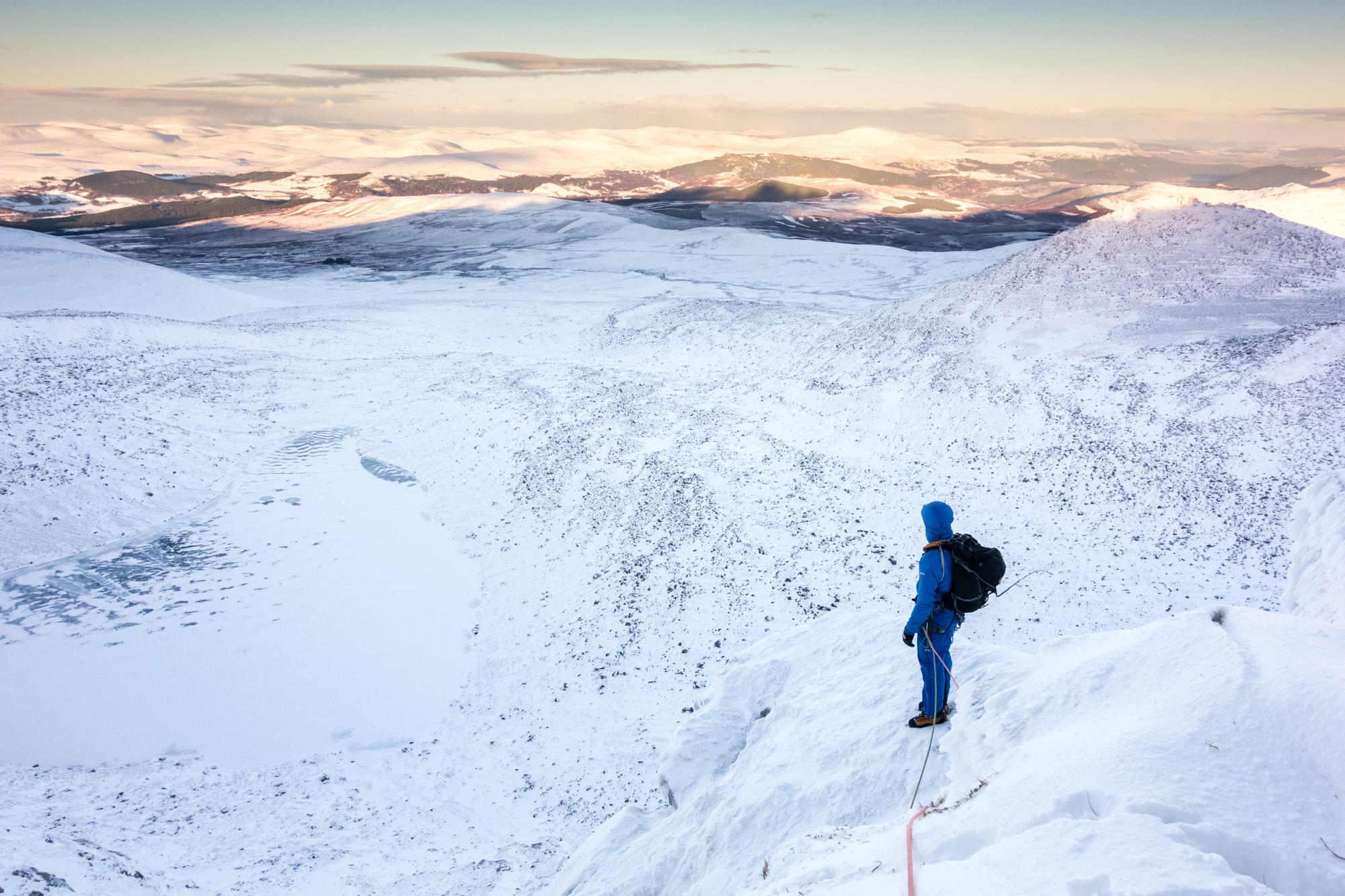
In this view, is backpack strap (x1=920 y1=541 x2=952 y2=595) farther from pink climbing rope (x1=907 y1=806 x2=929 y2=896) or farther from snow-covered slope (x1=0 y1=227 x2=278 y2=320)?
snow-covered slope (x1=0 y1=227 x2=278 y2=320)

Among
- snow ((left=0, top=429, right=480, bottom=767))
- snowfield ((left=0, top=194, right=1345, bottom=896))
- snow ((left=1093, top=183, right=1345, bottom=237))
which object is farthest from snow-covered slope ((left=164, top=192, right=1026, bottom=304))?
snow ((left=0, top=429, right=480, bottom=767))

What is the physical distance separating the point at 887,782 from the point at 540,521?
49.7ft

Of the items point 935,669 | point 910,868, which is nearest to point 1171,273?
point 935,669

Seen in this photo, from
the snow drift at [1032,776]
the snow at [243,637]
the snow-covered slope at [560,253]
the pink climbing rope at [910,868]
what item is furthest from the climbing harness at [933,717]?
the snow-covered slope at [560,253]

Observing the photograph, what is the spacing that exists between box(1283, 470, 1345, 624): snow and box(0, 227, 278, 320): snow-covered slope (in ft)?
192

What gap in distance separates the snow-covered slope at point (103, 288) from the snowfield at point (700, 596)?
1777 cm

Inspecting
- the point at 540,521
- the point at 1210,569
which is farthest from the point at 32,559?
Answer: the point at 1210,569

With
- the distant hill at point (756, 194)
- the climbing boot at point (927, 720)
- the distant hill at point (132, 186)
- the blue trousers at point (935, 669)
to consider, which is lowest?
the climbing boot at point (927, 720)

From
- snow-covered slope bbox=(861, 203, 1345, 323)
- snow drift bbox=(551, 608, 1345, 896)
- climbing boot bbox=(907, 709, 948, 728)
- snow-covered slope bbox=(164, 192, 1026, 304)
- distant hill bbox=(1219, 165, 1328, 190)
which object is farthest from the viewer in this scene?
distant hill bbox=(1219, 165, 1328, 190)

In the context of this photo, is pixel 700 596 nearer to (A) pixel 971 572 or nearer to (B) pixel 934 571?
(B) pixel 934 571

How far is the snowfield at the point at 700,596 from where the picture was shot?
5.38 meters

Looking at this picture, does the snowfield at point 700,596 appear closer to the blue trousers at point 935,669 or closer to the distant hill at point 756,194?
the blue trousers at point 935,669

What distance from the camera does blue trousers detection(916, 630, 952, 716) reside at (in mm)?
7125

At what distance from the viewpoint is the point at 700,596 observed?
1673 cm
